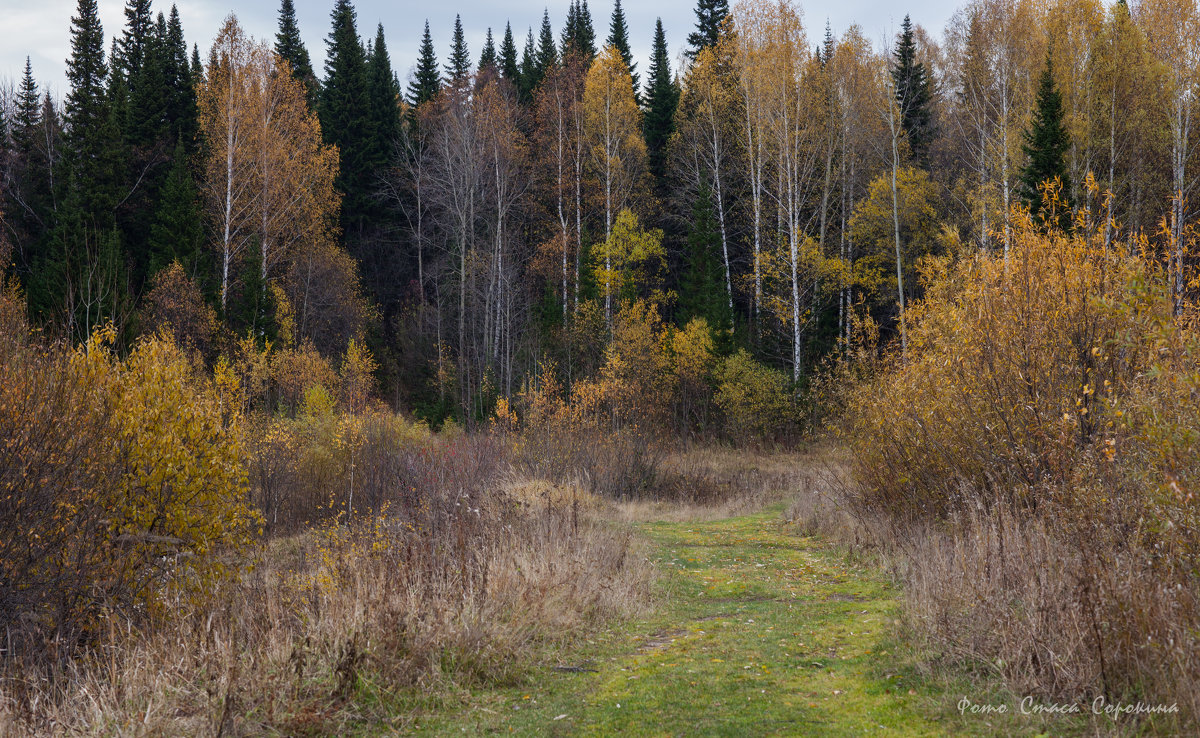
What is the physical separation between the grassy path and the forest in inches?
11.1

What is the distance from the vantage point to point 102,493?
336 inches

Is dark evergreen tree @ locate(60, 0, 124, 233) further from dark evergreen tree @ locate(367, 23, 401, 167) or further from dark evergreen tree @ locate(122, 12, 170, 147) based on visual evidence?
dark evergreen tree @ locate(367, 23, 401, 167)

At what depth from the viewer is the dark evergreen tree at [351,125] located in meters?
44.5

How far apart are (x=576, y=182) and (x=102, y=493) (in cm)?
3123

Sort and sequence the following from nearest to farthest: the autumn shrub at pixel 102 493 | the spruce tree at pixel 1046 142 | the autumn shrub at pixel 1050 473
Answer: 1. the autumn shrub at pixel 1050 473
2. the autumn shrub at pixel 102 493
3. the spruce tree at pixel 1046 142

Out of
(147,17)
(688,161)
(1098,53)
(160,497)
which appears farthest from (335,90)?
(160,497)

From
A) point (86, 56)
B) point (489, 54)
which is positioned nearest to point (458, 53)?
point (489, 54)

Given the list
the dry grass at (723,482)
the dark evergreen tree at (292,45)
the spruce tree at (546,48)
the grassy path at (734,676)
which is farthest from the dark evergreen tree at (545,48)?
the grassy path at (734,676)

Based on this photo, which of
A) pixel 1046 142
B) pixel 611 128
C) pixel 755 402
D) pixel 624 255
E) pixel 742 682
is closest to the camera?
pixel 742 682

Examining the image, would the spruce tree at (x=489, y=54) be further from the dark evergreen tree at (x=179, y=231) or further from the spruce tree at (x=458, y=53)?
the dark evergreen tree at (x=179, y=231)

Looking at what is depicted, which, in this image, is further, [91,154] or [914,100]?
[914,100]

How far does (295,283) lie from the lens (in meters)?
38.0

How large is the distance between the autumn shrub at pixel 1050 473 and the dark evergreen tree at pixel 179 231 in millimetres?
28594

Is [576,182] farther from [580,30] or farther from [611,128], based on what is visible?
[580,30]
